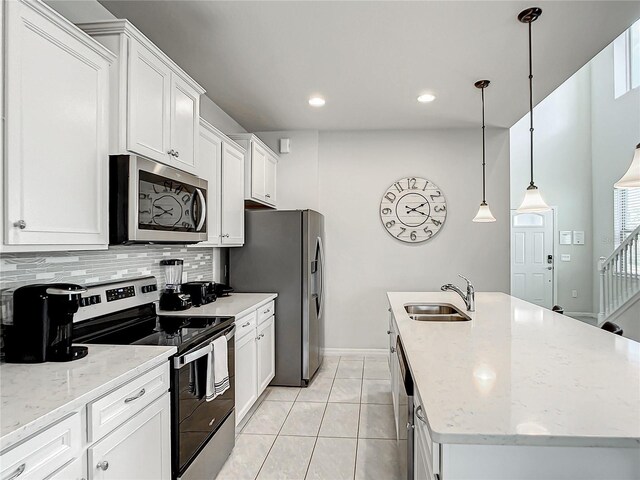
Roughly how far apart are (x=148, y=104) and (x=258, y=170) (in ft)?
6.95

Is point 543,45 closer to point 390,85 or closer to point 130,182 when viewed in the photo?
point 390,85

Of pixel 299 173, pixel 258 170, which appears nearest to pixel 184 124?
pixel 258 170

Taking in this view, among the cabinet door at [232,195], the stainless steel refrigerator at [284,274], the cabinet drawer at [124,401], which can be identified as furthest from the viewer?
the stainless steel refrigerator at [284,274]

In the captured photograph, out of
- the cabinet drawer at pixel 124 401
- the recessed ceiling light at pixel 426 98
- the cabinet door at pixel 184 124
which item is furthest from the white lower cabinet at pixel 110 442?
the recessed ceiling light at pixel 426 98

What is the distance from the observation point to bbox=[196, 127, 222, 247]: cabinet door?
296 centimetres

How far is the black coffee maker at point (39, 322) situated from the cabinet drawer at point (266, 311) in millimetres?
1873

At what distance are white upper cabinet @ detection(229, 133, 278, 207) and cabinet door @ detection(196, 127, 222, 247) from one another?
0.66 meters

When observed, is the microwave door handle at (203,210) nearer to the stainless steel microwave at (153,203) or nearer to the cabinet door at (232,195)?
the stainless steel microwave at (153,203)

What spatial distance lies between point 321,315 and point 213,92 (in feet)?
8.07

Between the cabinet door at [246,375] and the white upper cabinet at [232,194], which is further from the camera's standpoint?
the white upper cabinet at [232,194]

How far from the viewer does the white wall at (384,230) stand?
482 cm

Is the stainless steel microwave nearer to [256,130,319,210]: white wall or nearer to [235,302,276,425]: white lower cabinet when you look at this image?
[235,302,276,425]: white lower cabinet

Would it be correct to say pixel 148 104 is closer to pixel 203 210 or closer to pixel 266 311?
pixel 203 210

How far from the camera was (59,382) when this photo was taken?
4.50 ft
